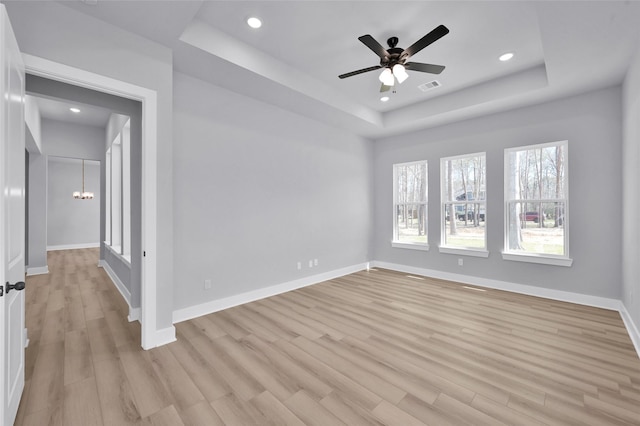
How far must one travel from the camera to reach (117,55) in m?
2.61

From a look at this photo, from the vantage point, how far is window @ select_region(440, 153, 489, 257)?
5.04 m

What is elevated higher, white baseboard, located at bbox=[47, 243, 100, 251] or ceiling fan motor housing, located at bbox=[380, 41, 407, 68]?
ceiling fan motor housing, located at bbox=[380, 41, 407, 68]

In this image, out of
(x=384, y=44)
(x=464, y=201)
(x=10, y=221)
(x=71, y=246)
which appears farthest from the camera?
(x=71, y=246)

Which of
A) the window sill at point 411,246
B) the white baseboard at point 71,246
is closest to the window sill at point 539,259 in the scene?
Result: the window sill at point 411,246

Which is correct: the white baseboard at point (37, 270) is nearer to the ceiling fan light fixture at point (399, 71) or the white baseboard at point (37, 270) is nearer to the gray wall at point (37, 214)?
the gray wall at point (37, 214)

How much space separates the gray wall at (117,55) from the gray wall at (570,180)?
15.3ft

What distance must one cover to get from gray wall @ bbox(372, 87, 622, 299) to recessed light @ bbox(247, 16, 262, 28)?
391 centimetres

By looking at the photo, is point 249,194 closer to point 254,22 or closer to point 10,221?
point 254,22

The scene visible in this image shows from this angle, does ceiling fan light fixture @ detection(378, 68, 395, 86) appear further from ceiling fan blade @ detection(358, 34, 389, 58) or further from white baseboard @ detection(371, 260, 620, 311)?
white baseboard @ detection(371, 260, 620, 311)

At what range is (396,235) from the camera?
20.6ft

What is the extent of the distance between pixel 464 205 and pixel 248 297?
417 centimetres

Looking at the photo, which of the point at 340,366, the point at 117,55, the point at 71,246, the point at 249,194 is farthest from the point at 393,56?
the point at 71,246

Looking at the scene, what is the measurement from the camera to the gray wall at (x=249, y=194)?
11.5 ft

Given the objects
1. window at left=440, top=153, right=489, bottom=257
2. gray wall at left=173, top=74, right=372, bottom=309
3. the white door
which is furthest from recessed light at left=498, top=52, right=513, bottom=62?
the white door
